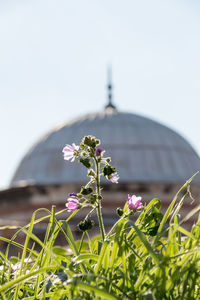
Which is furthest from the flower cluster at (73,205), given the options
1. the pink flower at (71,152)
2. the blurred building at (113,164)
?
the blurred building at (113,164)

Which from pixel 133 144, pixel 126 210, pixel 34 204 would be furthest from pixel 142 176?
pixel 126 210

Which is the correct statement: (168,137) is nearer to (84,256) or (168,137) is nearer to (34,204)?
(34,204)

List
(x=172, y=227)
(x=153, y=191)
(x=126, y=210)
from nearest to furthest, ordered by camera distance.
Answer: (x=172, y=227), (x=126, y=210), (x=153, y=191)

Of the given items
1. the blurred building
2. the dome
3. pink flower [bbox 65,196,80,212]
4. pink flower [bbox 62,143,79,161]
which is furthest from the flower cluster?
the dome

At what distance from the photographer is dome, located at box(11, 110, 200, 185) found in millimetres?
20531

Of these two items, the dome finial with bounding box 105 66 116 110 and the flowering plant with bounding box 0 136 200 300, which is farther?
the dome finial with bounding box 105 66 116 110

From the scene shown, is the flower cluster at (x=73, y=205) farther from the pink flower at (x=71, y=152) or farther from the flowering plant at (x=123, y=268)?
the pink flower at (x=71, y=152)

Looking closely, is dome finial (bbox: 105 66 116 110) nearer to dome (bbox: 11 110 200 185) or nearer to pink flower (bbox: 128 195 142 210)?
dome (bbox: 11 110 200 185)

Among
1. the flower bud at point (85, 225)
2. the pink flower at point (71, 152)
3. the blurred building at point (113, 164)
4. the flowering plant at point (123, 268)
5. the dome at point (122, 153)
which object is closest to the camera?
the flowering plant at point (123, 268)

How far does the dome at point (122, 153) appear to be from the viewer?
2053cm

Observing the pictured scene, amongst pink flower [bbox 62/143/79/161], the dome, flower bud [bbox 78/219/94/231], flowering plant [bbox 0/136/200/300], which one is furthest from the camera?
the dome

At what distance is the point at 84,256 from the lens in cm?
154

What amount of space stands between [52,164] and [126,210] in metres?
19.2

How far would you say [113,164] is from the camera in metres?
19.8
